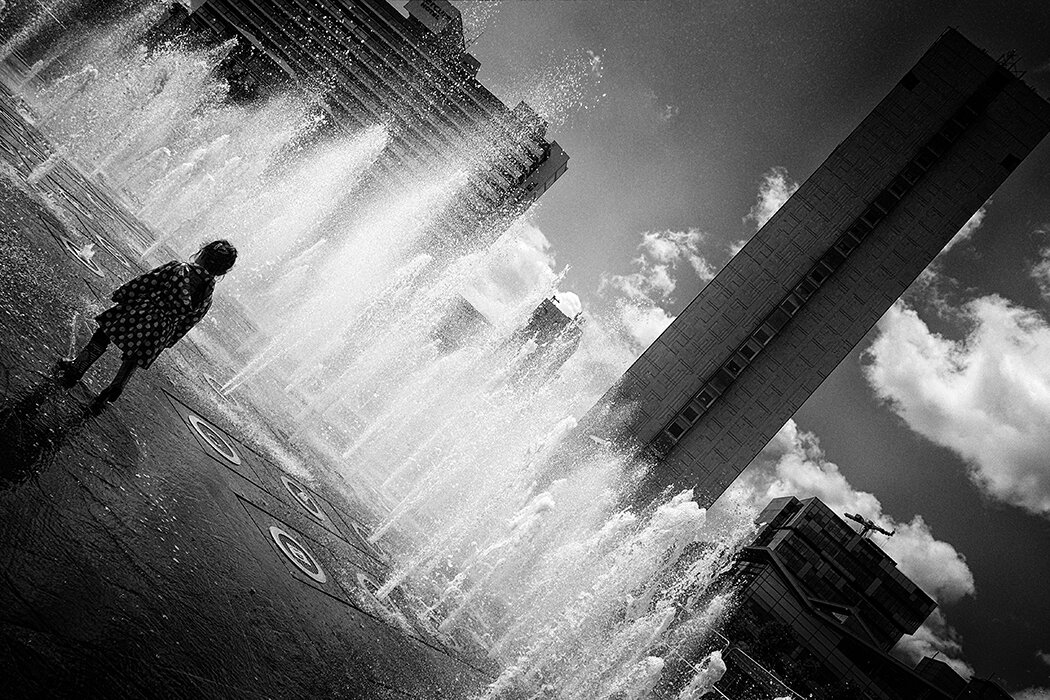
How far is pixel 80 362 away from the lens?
386cm

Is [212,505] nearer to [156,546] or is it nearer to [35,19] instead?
[156,546]

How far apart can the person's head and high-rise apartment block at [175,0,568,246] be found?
175 ft

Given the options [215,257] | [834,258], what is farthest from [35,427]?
[834,258]

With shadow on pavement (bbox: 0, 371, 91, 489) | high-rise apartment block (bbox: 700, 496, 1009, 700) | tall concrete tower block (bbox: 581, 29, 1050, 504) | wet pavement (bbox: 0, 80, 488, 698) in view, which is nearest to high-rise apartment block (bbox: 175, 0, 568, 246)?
tall concrete tower block (bbox: 581, 29, 1050, 504)

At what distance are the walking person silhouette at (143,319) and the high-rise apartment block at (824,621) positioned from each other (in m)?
20.5

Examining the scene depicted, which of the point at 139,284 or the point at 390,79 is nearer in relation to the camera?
the point at 139,284

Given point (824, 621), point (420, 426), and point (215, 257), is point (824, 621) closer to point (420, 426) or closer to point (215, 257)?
point (420, 426)

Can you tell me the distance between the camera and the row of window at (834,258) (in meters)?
30.9

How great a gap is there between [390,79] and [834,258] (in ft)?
139

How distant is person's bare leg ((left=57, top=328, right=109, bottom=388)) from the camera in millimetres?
3830

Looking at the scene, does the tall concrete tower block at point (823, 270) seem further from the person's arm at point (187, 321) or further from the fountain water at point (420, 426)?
the person's arm at point (187, 321)

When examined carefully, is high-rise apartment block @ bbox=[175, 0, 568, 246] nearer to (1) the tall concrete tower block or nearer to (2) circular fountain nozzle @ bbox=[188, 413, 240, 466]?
(1) the tall concrete tower block

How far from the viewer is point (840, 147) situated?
3372 centimetres

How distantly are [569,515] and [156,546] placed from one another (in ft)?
89.4
